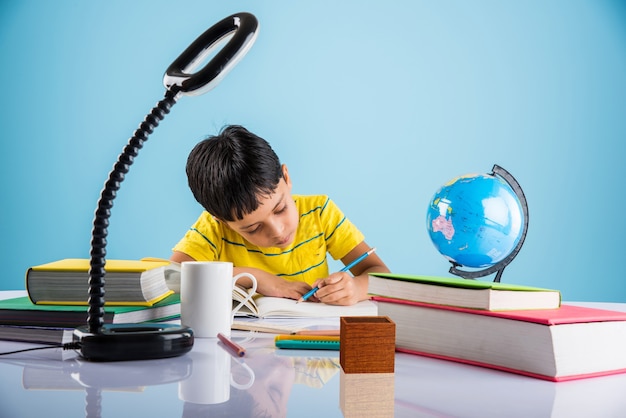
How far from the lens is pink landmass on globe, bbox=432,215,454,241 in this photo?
4.47 ft

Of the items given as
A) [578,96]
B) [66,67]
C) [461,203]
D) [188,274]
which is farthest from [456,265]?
[66,67]

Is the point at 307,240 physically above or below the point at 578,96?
below

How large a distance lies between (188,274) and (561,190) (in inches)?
133

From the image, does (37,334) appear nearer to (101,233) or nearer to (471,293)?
(101,233)

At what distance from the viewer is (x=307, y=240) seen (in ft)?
6.64

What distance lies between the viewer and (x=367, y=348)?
2.28 feet

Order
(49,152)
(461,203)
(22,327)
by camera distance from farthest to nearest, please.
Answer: (49,152) < (461,203) < (22,327)

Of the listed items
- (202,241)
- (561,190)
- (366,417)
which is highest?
(561,190)

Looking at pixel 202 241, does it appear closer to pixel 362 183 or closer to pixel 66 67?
pixel 362 183

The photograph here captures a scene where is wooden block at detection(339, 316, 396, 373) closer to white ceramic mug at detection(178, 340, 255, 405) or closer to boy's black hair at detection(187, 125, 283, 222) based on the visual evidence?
white ceramic mug at detection(178, 340, 255, 405)

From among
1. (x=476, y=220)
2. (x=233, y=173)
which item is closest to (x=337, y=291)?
(x=476, y=220)

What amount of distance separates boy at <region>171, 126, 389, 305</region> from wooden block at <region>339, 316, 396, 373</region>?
2.28 feet

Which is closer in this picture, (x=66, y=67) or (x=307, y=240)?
(x=307, y=240)

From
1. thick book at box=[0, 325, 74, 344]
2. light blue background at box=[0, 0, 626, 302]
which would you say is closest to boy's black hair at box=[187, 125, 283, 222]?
thick book at box=[0, 325, 74, 344]
